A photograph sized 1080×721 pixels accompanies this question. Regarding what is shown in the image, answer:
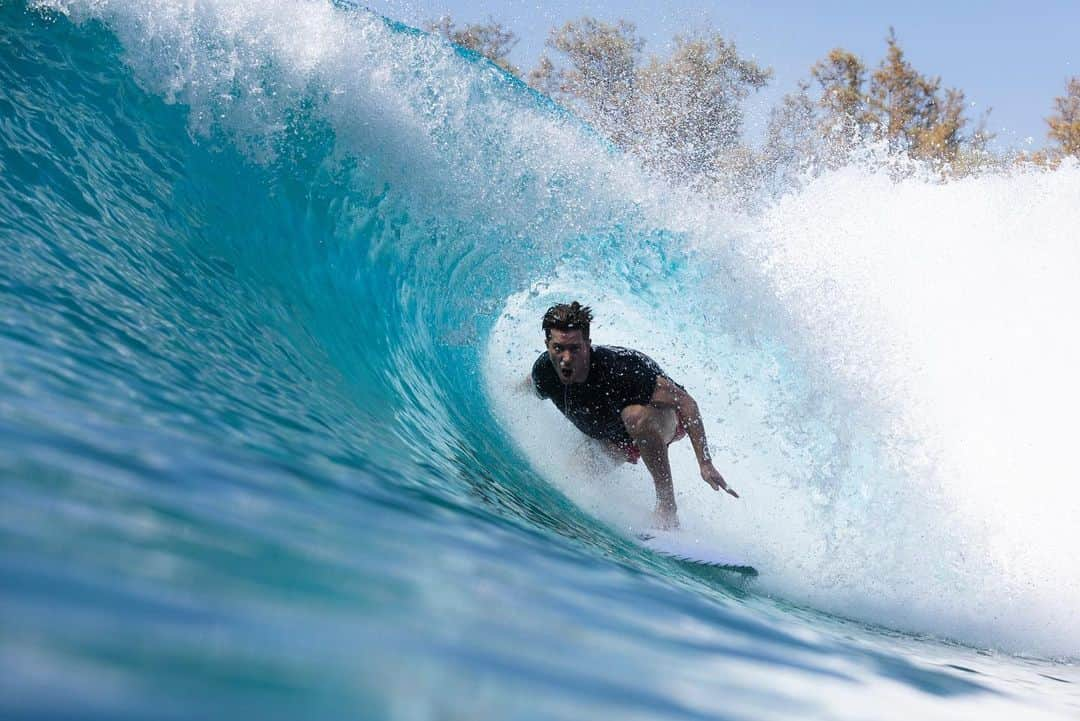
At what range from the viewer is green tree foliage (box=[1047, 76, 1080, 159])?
23469 millimetres

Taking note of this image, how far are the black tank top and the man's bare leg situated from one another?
0.21ft

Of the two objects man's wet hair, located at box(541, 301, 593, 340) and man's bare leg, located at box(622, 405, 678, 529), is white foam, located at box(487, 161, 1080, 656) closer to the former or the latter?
man's bare leg, located at box(622, 405, 678, 529)

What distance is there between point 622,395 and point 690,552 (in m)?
0.96

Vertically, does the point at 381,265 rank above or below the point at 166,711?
above

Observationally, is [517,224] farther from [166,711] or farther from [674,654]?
[166,711]

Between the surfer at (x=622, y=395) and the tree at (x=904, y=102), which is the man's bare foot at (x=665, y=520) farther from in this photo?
the tree at (x=904, y=102)

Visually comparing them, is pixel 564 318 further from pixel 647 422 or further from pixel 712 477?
pixel 712 477

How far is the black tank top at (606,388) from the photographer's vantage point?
14.3ft

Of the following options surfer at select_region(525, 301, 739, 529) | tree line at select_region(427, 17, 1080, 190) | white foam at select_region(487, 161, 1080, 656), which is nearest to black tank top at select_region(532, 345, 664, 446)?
surfer at select_region(525, 301, 739, 529)

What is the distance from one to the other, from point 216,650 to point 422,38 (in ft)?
20.1

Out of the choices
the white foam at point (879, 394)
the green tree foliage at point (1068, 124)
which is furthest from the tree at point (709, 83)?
the white foam at point (879, 394)

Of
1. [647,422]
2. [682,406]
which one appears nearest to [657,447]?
[647,422]

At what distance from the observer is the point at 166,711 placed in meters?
0.74

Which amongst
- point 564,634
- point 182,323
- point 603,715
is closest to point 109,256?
point 182,323
